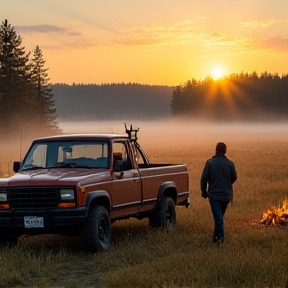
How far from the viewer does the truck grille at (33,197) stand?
10.8 meters

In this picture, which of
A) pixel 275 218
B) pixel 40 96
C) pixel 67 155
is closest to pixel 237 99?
pixel 40 96

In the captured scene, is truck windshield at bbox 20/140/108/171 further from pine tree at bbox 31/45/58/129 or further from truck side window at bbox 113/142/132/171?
pine tree at bbox 31/45/58/129

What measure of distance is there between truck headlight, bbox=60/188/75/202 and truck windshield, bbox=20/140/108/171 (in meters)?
1.25

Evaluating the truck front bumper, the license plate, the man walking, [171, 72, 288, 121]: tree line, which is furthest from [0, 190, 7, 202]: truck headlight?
[171, 72, 288, 121]: tree line

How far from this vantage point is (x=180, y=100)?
176 metres

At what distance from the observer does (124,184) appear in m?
12.1

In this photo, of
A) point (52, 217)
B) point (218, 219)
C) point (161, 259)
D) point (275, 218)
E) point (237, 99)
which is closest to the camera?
point (161, 259)

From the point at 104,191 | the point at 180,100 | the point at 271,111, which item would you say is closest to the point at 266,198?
the point at 104,191

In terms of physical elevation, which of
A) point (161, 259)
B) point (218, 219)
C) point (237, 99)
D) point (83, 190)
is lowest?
point (161, 259)

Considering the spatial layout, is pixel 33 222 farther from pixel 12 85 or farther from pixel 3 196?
pixel 12 85

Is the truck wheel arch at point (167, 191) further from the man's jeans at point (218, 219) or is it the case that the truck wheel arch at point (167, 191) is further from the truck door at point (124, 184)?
the man's jeans at point (218, 219)

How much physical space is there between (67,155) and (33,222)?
6.31 ft

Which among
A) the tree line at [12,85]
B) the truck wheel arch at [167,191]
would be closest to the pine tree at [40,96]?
the tree line at [12,85]

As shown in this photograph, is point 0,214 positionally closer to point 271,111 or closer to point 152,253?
point 152,253
